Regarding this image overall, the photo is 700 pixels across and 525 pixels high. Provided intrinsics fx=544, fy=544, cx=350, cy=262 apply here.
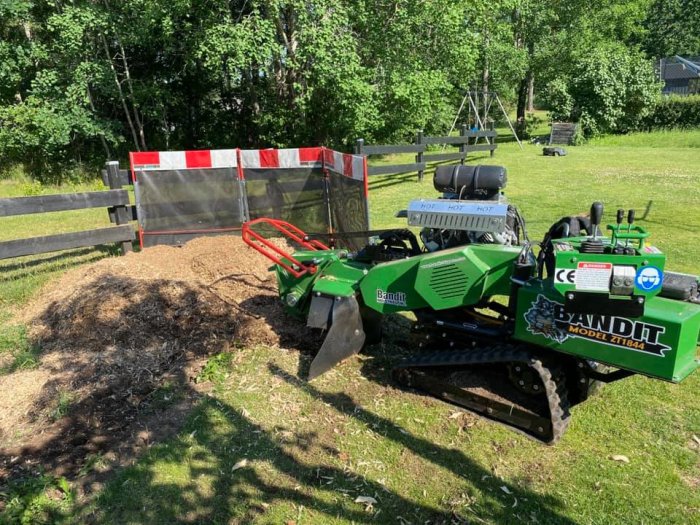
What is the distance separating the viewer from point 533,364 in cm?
370

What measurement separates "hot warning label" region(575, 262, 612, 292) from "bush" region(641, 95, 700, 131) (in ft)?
91.2

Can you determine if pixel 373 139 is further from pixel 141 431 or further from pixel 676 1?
pixel 676 1

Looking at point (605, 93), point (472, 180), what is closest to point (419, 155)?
point (472, 180)

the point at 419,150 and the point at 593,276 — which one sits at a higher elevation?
the point at 419,150

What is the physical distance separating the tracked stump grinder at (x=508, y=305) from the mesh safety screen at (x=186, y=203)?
3.96 m

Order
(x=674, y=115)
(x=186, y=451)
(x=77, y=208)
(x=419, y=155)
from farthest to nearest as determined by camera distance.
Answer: (x=674, y=115) < (x=419, y=155) < (x=77, y=208) < (x=186, y=451)

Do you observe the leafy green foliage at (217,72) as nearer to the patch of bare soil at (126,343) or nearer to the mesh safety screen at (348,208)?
the mesh safety screen at (348,208)

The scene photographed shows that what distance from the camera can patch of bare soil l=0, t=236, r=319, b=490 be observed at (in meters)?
4.03

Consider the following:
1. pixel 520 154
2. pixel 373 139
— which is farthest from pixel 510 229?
pixel 520 154

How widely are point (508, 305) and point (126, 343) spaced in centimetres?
362

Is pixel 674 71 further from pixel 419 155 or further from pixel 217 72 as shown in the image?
pixel 217 72

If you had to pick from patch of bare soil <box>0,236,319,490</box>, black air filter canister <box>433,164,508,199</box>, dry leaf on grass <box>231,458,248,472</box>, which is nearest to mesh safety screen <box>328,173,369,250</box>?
patch of bare soil <box>0,236,319,490</box>

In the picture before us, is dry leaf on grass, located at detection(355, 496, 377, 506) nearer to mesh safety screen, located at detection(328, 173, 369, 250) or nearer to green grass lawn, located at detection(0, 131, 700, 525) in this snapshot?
green grass lawn, located at detection(0, 131, 700, 525)

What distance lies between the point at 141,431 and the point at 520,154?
773 inches
